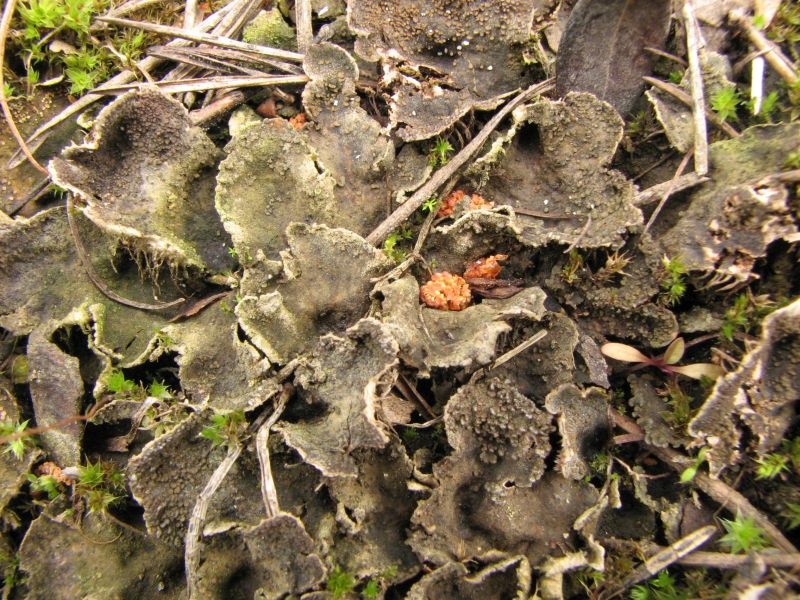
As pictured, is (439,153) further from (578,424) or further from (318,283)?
(578,424)

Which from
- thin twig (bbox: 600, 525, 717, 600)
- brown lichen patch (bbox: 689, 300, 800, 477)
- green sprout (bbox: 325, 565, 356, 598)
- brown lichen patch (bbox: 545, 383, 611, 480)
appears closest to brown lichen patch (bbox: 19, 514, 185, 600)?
green sprout (bbox: 325, 565, 356, 598)

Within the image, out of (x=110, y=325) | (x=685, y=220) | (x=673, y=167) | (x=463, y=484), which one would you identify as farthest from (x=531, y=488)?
(x=110, y=325)

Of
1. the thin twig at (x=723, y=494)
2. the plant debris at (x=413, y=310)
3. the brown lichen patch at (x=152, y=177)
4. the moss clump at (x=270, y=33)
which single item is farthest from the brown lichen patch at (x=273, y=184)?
the thin twig at (x=723, y=494)

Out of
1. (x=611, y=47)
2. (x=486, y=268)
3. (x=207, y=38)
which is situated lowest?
(x=486, y=268)

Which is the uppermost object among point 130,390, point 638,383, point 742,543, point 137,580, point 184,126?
point 184,126

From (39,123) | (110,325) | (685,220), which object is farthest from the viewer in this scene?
(39,123)

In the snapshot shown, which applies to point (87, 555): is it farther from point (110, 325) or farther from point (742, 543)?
point (742, 543)

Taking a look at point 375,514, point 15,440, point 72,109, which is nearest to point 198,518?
point 375,514
